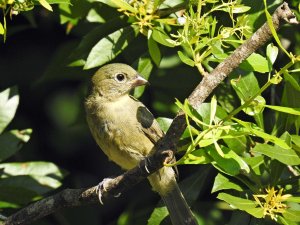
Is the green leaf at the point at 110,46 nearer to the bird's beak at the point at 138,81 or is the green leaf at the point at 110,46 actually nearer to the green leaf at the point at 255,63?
the bird's beak at the point at 138,81

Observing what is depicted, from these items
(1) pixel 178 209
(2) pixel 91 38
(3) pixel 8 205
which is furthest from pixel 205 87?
(3) pixel 8 205

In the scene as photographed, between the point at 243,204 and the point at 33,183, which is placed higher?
the point at 243,204

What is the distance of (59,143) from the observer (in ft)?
22.2

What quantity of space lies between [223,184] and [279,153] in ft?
1.42

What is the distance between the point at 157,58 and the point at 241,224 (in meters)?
1.08

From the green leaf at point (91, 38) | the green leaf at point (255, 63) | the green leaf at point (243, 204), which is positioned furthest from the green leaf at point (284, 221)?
the green leaf at point (91, 38)

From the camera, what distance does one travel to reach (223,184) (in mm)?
4621

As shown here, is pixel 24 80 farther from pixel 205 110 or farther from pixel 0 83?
pixel 205 110

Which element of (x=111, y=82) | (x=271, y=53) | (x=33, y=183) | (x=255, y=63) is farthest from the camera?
(x=111, y=82)

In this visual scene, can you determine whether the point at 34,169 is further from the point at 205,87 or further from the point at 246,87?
the point at 205,87

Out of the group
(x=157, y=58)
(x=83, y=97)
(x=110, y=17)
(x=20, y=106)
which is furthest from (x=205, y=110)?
(x=20, y=106)

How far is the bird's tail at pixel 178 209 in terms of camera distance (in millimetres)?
5039

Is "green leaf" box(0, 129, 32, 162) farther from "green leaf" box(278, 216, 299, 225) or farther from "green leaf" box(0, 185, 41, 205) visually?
"green leaf" box(278, 216, 299, 225)

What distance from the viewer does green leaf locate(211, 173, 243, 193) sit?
459cm
